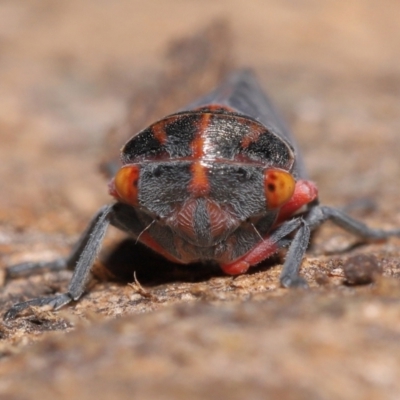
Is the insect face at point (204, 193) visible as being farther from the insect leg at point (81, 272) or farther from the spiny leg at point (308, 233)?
the insect leg at point (81, 272)

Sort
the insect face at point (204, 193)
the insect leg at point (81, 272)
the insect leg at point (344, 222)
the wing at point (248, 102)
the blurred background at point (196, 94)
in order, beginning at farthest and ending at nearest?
the wing at point (248, 102) < the insect leg at point (344, 222) < the insect leg at point (81, 272) < the insect face at point (204, 193) < the blurred background at point (196, 94)

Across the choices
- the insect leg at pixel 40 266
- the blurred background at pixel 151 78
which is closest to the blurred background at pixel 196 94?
the blurred background at pixel 151 78

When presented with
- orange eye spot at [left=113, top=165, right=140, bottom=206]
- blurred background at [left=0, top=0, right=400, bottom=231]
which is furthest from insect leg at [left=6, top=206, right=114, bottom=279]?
orange eye spot at [left=113, top=165, right=140, bottom=206]

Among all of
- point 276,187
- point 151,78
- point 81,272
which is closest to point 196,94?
point 151,78

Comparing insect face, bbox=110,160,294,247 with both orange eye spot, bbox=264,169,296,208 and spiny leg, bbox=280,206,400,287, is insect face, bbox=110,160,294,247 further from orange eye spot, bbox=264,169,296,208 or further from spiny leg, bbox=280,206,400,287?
spiny leg, bbox=280,206,400,287

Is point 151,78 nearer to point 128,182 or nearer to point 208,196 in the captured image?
point 128,182

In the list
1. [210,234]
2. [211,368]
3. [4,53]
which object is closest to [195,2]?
[4,53]

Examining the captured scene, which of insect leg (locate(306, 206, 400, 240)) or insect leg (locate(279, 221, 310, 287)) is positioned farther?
insect leg (locate(306, 206, 400, 240))
